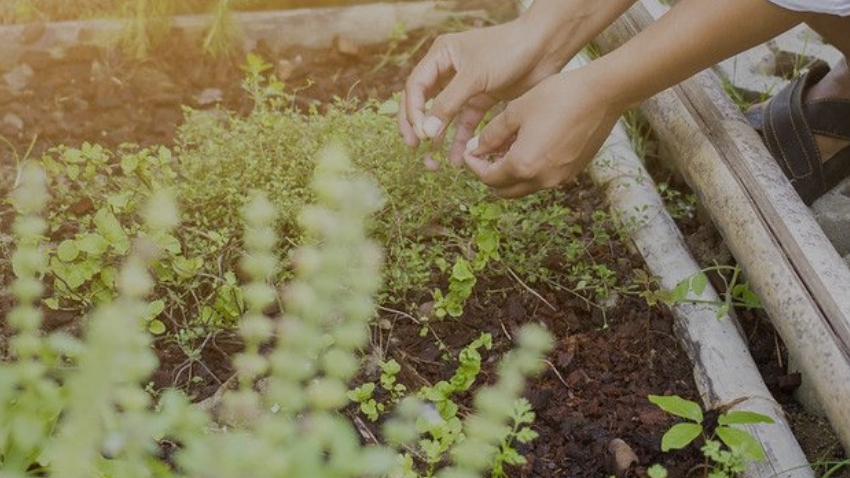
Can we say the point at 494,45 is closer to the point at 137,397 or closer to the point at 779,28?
the point at 779,28

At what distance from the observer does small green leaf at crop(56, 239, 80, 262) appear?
2443 mm

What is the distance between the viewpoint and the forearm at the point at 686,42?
2285 mm

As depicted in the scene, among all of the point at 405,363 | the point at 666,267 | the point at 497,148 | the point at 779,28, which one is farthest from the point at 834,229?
the point at 405,363

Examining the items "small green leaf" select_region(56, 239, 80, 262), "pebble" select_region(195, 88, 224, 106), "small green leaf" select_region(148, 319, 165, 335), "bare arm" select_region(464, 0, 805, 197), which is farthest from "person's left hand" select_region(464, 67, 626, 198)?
"pebble" select_region(195, 88, 224, 106)

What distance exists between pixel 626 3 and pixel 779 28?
0.49m

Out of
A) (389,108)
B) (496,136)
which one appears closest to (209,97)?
(389,108)

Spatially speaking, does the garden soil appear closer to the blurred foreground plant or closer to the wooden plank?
the wooden plank

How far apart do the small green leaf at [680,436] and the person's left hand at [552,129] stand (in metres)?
0.63

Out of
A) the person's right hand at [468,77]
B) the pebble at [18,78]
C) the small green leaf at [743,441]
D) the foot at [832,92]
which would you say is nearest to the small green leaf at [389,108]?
Result: the person's right hand at [468,77]

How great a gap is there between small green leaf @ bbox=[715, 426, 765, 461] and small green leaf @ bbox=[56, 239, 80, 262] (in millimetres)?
1401

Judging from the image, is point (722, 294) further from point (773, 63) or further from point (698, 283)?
point (773, 63)

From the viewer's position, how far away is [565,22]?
2668 mm

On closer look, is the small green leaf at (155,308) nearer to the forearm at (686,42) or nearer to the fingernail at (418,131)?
the fingernail at (418,131)

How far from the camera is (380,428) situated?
2.40 meters
